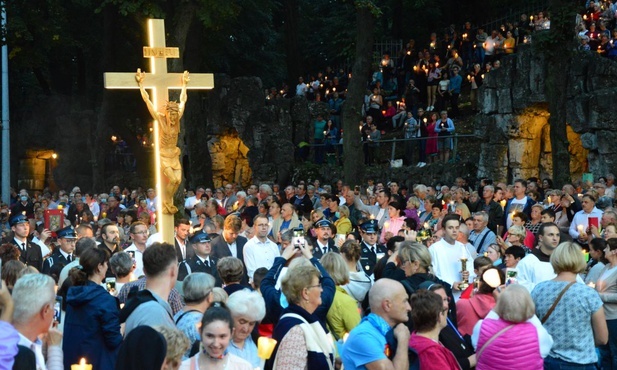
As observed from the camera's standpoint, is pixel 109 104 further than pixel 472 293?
Yes

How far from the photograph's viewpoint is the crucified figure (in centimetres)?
1301

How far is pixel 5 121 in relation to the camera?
3631 cm

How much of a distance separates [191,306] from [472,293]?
2.99 meters

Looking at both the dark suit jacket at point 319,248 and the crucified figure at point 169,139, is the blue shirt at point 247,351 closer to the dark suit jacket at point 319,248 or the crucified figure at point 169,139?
the dark suit jacket at point 319,248

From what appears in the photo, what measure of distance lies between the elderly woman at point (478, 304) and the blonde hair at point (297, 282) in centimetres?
211

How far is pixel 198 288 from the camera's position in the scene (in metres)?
7.20

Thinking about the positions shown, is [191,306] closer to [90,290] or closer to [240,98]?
[90,290]

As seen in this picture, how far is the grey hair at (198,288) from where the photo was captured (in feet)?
23.6

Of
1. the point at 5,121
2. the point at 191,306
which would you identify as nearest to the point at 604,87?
the point at 191,306

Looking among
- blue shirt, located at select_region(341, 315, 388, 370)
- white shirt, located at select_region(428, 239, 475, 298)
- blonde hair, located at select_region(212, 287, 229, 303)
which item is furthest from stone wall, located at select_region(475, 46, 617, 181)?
blue shirt, located at select_region(341, 315, 388, 370)

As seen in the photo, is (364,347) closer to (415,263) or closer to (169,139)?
(415,263)

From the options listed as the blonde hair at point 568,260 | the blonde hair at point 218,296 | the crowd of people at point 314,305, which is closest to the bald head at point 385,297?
the crowd of people at point 314,305

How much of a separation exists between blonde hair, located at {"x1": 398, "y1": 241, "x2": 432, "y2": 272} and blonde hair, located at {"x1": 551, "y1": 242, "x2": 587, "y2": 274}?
1.08 m

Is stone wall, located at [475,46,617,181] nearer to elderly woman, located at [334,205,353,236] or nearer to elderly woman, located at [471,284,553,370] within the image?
elderly woman, located at [334,205,353,236]
